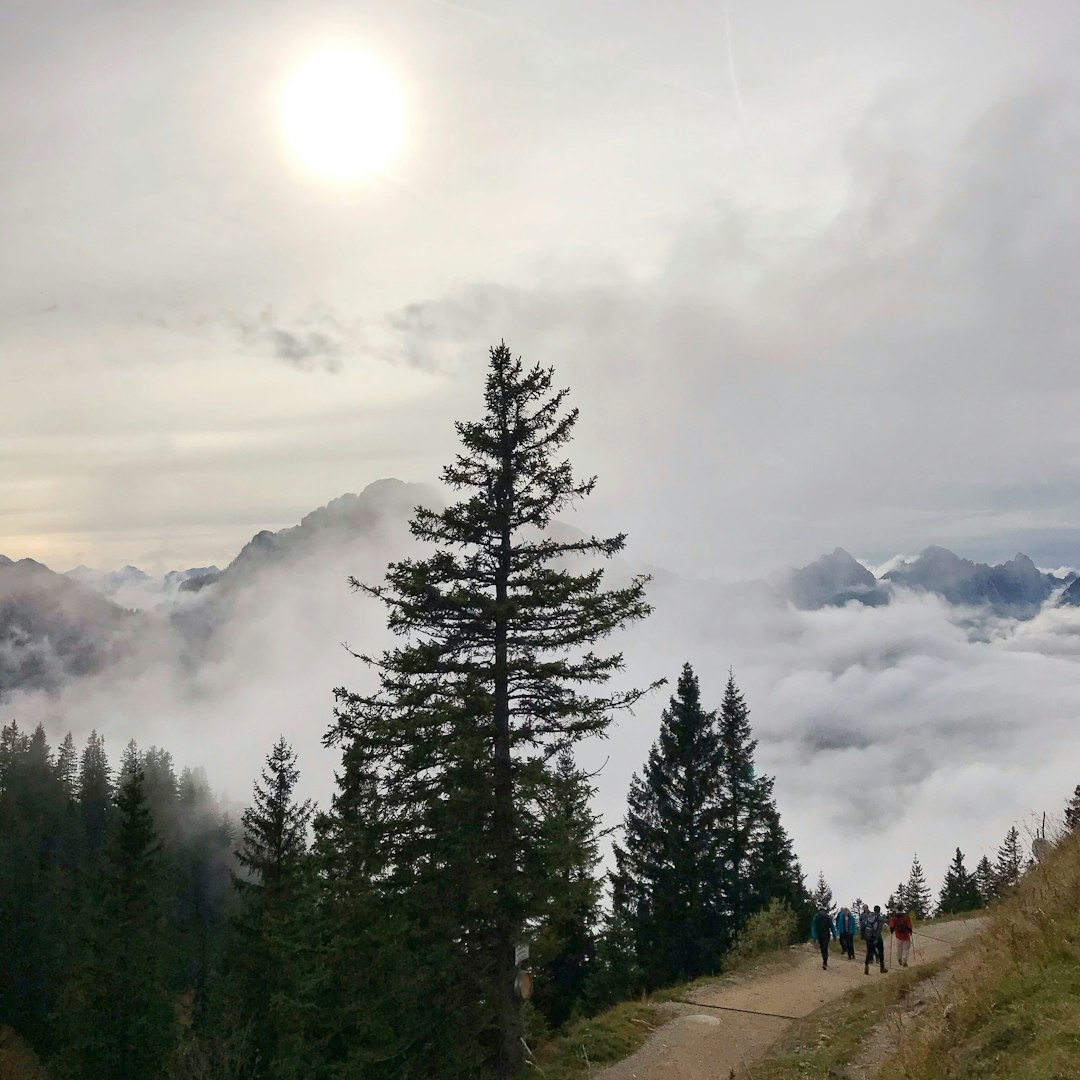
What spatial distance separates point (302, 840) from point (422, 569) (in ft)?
55.3

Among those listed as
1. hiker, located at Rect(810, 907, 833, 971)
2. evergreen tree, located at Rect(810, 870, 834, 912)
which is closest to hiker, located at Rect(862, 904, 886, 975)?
hiker, located at Rect(810, 907, 833, 971)

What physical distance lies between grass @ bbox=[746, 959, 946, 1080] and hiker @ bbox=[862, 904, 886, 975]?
410 cm

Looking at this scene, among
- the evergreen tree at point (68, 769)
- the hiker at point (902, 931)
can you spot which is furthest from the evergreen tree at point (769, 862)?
the evergreen tree at point (68, 769)

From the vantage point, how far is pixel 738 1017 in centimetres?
1728

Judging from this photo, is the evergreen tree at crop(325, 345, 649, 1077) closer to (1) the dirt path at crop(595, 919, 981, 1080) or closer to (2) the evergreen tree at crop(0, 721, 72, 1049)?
(1) the dirt path at crop(595, 919, 981, 1080)

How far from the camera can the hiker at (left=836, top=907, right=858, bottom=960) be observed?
877 inches

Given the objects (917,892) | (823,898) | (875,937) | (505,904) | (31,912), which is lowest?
(917,892)

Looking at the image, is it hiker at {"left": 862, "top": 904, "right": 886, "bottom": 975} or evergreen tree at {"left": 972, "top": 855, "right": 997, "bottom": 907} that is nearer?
evergreen tree at {"left": 972, "top": 855, "right": 997, "bottom": 907}

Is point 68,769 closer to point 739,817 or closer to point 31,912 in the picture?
point 31,912

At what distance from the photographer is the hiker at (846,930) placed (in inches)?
877

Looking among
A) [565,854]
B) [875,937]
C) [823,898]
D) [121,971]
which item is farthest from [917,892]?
[565,854]

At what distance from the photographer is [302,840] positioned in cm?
2806

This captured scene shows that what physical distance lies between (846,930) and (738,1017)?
21.7 feet

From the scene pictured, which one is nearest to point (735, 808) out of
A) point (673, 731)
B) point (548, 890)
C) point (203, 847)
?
point (673, 731)
